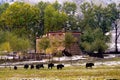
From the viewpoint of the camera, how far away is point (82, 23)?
521ft

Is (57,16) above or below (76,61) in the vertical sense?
above

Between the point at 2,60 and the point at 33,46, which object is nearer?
the point at 2,60

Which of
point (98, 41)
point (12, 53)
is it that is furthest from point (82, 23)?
point (12, 53)

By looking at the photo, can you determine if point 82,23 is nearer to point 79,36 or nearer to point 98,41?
point 79,36

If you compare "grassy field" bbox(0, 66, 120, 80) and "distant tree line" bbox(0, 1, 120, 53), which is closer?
"grassy field" bbox(0, 66, 120, 80)

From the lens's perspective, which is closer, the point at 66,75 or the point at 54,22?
the point at 66,75

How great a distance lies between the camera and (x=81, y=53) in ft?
419

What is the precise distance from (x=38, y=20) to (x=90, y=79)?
10808 centimetres

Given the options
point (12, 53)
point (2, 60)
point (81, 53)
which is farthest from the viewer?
point (81, 53)

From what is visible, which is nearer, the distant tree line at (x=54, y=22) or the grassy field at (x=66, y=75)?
the grassy field at (x=66, y=75)

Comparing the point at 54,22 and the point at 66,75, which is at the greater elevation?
the point at 54,22

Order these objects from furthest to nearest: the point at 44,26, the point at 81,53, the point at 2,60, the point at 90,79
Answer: the point at 44,26, the point at 81,53, the point at 2,60, the point at 90,79

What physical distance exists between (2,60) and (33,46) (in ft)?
139

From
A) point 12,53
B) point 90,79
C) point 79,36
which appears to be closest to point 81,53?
point 79,36
